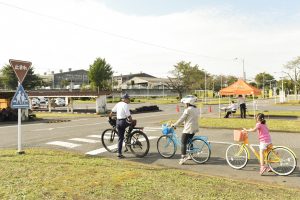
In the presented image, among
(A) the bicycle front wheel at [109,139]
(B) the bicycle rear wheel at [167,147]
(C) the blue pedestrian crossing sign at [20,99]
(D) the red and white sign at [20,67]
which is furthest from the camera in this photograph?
(A) the bicycle front wheel at [109,139]

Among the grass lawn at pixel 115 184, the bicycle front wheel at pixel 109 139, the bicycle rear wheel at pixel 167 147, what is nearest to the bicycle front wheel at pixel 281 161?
the grass lawn at pixel 115 184

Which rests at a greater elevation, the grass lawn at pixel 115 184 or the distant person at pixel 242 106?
the distant person at pixel 242 106

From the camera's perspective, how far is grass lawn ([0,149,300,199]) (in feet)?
19.6

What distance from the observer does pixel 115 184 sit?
670 centimetres

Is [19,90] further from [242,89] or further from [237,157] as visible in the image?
[242,89]

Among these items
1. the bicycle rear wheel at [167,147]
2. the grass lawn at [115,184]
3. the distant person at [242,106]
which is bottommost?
the grass lawn at [115,184]

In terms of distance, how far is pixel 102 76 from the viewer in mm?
75500

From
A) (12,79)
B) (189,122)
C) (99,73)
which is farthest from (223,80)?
(189,122)

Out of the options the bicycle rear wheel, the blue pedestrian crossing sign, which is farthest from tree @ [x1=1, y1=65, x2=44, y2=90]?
the bicycle rear wheel

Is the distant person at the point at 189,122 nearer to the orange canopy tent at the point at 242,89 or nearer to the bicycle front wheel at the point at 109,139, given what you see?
the bicycle front wheel at the point at 109,139

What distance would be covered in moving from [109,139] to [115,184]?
4.99m

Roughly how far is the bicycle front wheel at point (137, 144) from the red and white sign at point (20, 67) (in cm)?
401

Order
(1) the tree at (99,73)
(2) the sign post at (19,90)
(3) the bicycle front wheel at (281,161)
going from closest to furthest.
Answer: (3) the bicycle front wheel at (281,161) < (2) the sign post at (19,90) < (1) the tree at (99,73)

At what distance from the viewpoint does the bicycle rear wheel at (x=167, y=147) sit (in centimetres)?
995
